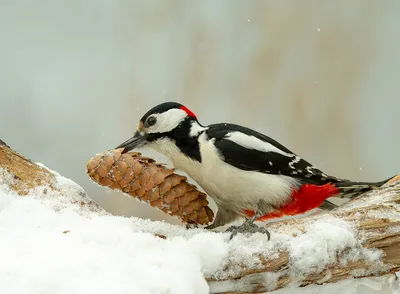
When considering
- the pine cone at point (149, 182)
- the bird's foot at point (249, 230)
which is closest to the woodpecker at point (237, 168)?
the pine cone at point (149, 182)

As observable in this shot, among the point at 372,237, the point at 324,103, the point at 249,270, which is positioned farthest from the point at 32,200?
the point at 324,103

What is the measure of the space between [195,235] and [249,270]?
0.44 ft

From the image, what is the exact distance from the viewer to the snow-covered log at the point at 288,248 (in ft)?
3.73

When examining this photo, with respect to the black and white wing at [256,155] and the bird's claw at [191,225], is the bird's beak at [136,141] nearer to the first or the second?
the black and white wing at [256,155]

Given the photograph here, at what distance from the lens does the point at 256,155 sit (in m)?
1.64

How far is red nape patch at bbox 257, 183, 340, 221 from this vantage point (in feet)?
5.47

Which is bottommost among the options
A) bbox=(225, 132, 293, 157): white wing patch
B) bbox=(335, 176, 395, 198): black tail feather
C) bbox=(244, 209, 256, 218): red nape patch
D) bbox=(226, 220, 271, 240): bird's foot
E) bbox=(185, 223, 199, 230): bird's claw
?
bbox=(185, 223, 199, 230): bird's claw

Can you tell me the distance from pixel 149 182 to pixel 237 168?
31cm

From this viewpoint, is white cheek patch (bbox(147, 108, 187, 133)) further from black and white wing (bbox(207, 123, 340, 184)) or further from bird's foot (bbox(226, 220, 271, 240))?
bird's foot (bbox(226, 220, 271, 240))

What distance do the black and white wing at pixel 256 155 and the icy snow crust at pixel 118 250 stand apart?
1.21ft

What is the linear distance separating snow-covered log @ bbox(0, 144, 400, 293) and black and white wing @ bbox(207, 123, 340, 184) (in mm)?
325

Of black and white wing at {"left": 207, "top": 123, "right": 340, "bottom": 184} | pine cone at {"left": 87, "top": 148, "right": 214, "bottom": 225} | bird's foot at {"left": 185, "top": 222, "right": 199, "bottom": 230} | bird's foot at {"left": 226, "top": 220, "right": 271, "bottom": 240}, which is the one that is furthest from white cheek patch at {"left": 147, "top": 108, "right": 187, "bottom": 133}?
bird's foot at {"left": 226, "top": 220, "right": 271, "bottom": 240}

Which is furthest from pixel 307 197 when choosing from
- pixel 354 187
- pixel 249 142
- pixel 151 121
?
pixel 151 121

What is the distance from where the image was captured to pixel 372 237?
4.06 ft
